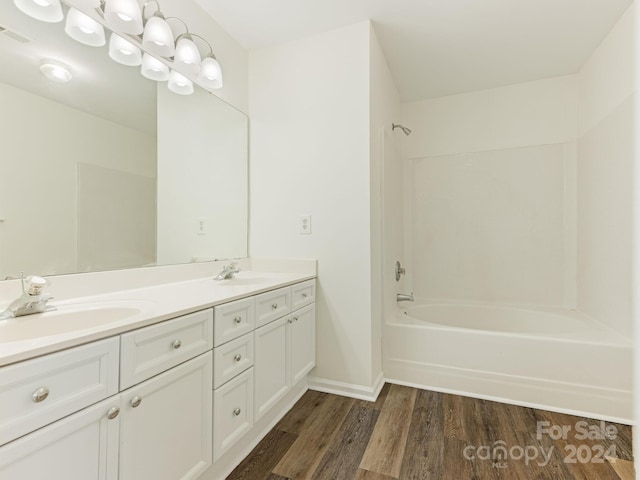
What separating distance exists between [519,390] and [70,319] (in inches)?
90.7

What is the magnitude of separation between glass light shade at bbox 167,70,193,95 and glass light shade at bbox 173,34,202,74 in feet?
0.15

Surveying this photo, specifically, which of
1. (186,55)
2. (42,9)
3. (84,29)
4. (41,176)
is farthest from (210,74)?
(41,176)

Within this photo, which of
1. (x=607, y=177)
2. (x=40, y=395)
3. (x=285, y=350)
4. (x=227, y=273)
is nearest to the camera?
(x=40, y=395)

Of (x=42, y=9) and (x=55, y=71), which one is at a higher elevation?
(x=42, y=9)

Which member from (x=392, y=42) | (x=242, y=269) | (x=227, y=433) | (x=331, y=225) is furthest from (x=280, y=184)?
(x=227, y=433)

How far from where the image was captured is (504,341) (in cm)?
190

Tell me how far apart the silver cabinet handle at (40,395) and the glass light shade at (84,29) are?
132 cm

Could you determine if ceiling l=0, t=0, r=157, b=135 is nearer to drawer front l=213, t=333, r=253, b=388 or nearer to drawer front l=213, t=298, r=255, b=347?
drawer front l=213, t=298, r=255, b=347

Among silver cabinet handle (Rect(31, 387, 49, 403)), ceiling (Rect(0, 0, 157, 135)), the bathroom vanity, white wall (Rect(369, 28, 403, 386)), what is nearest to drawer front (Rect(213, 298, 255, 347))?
the bathroom vanity

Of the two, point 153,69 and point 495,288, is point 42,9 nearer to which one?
point 153,69

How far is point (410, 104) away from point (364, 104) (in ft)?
4.62

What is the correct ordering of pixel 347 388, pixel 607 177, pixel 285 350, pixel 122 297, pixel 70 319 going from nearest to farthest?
1. pixel 70 319
2. pixel 122 297
3. pixel 285 350
4. pixel 347 388
5. pixel 607 177

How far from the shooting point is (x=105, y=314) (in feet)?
3.61

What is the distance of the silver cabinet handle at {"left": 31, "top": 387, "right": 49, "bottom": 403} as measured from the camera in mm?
666
